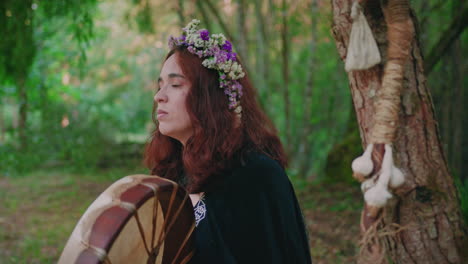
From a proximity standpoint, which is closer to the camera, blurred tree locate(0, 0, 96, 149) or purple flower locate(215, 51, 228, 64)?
purple flower locate(215, 51, 228, 64)

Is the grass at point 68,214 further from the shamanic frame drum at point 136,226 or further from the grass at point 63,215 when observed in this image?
the shamanic frame drum at point 136,226

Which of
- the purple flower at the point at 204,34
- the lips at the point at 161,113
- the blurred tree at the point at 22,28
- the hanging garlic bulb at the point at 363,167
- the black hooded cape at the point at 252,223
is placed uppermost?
the blurred tree at the point at 22,28

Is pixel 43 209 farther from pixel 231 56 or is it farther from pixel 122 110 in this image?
pixel 122 110

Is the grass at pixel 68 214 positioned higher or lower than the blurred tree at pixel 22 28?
lower

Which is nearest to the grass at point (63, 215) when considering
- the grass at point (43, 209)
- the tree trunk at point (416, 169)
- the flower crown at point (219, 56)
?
the grass at point (43, 209)

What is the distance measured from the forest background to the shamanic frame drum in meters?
0.97

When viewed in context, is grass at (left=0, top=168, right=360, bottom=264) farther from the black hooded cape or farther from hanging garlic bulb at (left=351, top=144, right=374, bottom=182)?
hanging garlic bulb at (left=351, top=144, right=374, bottom=182)

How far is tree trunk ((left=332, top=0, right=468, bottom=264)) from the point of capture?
126 centimetres


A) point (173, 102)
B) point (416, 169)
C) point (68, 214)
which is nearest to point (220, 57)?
point (173, 102)

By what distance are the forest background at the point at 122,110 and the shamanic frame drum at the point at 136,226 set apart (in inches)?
38.2

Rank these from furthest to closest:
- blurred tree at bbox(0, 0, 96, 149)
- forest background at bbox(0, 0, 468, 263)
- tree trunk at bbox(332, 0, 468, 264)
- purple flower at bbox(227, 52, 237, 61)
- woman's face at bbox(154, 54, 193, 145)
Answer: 1. forest background at bbox(0, 0, 468, 263)
2. blurred tree at bbox(0, 0, 96, 149)
3. purple flower at bbox(227, 52, 237, 61)
4. woman's face at bbox(154, 54, 193, 145)
5. tree trunk at bbox(332, 0, 468, 264)

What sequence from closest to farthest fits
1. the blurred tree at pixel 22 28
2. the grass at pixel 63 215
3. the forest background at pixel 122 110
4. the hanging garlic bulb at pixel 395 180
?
the hanging garlic bulb at pixel 395 180, the blurred tree at pixel 22 28, the grass at pixel 63 215, the forest background at pixel 122 110

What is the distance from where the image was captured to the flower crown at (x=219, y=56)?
6.56 feet

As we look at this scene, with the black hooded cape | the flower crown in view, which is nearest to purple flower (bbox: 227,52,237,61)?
the flower crown
